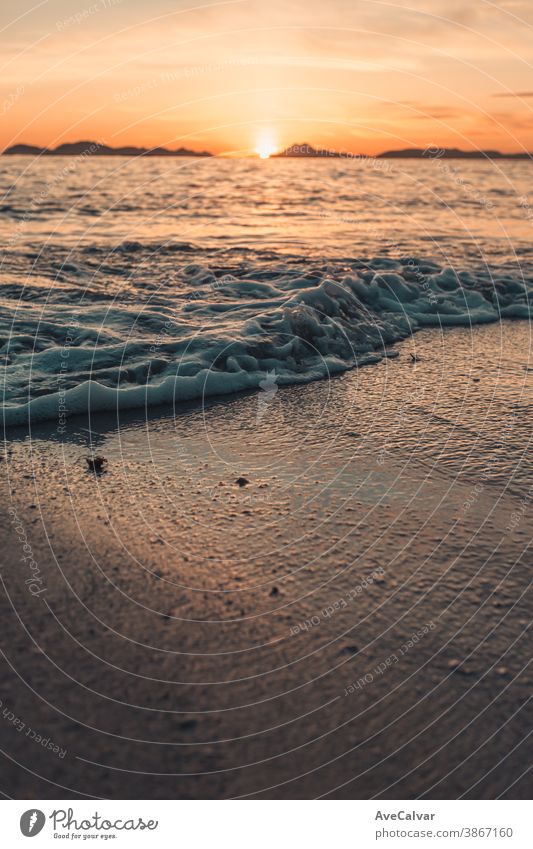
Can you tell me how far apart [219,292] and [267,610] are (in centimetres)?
863

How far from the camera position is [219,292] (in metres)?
11.6

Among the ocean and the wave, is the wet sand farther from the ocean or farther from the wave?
the ocean

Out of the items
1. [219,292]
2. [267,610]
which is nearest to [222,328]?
[219,292]

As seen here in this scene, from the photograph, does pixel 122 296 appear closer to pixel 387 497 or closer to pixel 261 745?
pixel 387 497

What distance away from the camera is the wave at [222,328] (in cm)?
715

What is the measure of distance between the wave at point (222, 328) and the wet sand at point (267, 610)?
101 cm

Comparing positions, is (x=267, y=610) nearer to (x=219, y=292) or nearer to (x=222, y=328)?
(x=222, y=328)

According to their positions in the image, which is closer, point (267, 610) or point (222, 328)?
point (267, 610)

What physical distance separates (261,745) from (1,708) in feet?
3.97

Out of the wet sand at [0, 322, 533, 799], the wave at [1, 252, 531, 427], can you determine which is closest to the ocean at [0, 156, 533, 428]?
the wave at [1, 252, 531, 427]

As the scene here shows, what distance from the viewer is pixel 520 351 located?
29.8 ft

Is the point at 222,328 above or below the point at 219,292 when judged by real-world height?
below

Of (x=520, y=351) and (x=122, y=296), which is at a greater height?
(x=122, y=296)
